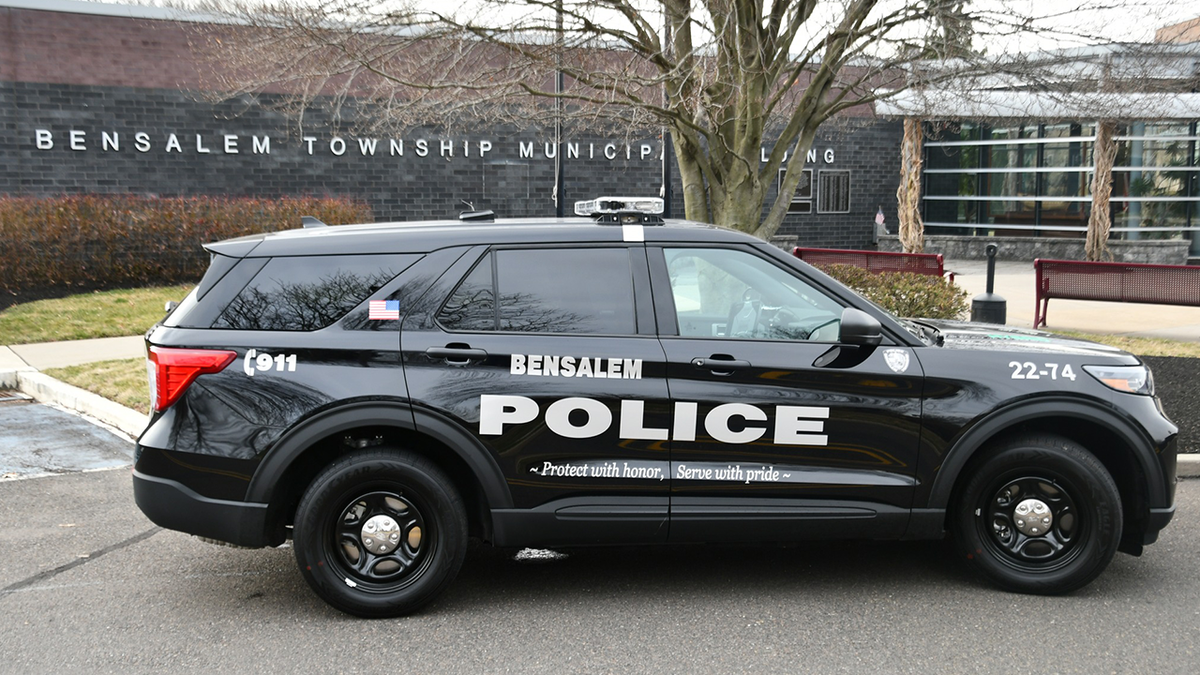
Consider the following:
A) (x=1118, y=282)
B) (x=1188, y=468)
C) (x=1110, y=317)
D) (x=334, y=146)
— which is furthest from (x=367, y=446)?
(x=334, y=146)

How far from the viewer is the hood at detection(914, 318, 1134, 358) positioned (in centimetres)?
470

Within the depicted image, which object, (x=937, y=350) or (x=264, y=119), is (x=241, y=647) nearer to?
(x=937, y=350)

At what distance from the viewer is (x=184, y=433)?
4328 mm

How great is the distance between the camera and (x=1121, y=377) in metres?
4.65

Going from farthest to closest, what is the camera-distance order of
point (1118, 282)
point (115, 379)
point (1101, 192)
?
point (1101, 192) → point (1118, 282) → point (115, 379)

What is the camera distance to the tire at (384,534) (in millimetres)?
4332

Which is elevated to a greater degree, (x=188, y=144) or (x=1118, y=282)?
(x=188, y=144)

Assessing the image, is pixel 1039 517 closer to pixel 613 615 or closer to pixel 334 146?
pixel 613 615

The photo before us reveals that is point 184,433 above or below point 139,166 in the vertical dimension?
below

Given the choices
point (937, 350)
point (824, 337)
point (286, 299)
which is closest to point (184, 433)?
point (286, 299)

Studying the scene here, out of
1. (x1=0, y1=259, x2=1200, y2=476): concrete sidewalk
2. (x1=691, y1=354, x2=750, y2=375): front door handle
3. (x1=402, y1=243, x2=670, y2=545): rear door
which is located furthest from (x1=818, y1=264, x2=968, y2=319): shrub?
(x1=402, y1=243, x2=670, y2=545): rear door

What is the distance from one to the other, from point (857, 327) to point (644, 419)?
96 centimetres

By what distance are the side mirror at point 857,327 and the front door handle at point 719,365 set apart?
1.40 feet

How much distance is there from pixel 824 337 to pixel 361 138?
18324 mm
